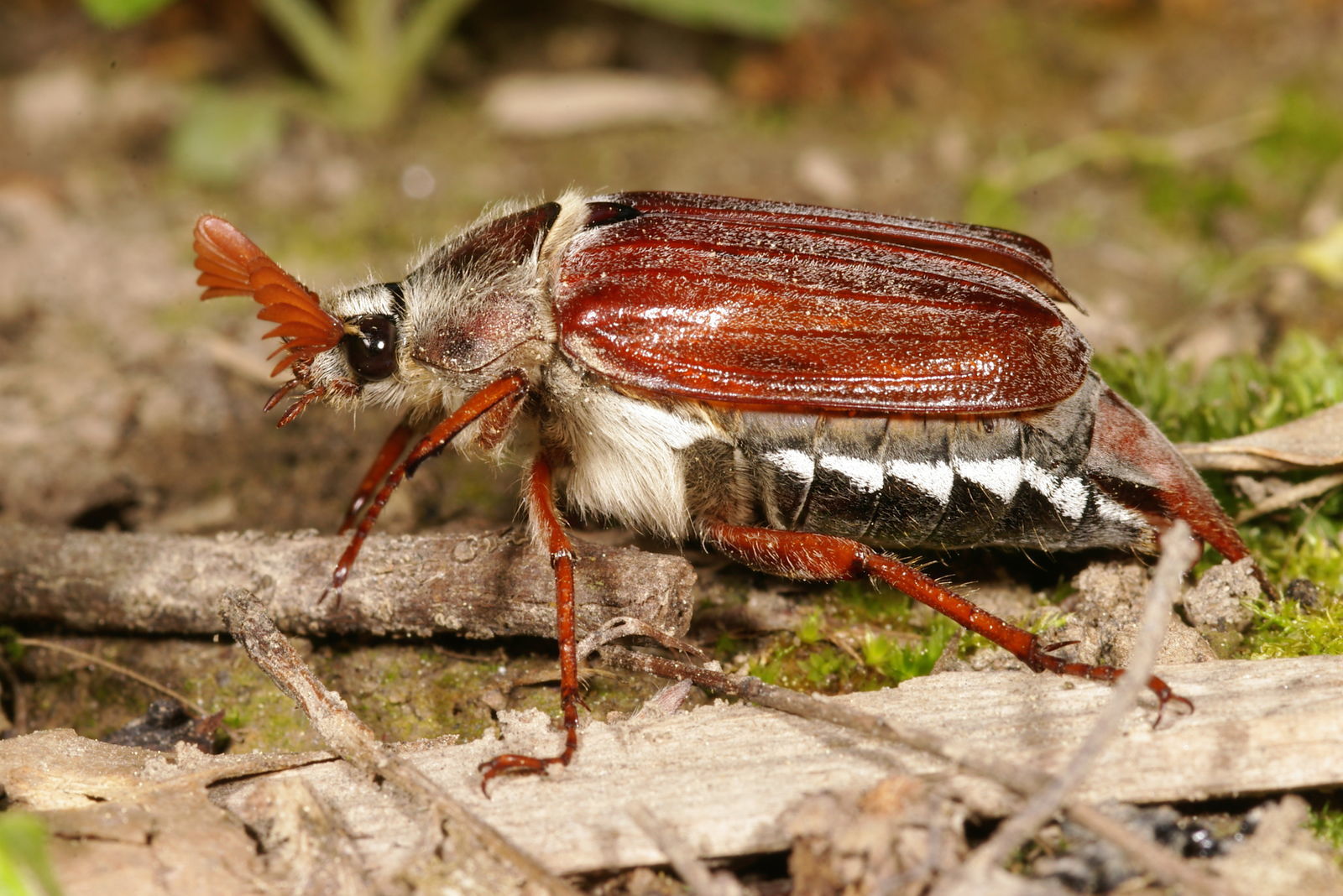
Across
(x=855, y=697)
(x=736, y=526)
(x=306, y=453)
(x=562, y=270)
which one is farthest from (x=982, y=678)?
(x=306, y=453)

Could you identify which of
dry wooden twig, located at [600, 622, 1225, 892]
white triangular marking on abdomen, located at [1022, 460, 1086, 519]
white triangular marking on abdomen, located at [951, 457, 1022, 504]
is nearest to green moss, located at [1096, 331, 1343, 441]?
white triangular marking on abdomen, located at [1022, 460, 1086, 519]

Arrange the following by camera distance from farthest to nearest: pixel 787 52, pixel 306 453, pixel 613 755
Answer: pixel 787 52
pixel 306 453
pixel 613 755

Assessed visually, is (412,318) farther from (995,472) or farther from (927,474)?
(995,472)

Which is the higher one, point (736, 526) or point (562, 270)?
point (562, 270)

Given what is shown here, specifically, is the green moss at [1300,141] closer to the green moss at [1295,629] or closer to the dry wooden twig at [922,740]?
the green moss at [1295,629]

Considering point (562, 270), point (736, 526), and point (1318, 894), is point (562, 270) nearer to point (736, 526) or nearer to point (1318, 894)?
point (736, 526)

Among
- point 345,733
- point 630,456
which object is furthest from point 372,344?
point 345,733
